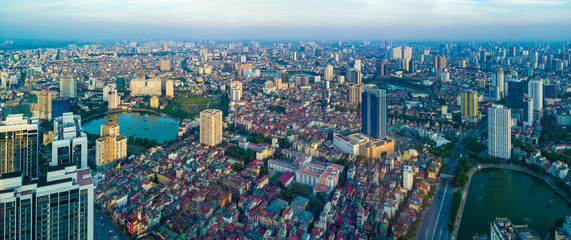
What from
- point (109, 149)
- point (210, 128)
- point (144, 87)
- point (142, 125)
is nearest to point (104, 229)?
point (109, 149)

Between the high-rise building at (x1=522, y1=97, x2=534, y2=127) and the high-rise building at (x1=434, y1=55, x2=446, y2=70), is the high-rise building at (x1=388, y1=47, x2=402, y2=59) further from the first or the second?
the high-rise building at (x1=522, y1=97, x2=534, y2=127)

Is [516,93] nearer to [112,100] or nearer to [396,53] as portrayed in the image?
[112,100]

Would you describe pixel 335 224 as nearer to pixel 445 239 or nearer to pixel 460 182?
pixel 445 239

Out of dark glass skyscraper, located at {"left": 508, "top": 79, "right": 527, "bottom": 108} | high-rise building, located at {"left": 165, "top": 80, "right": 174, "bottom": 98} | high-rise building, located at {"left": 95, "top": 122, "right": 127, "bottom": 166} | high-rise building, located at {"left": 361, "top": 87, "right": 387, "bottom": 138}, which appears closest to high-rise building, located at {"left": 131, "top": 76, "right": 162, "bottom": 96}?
high-rise building, located at {"left": 165, "top": 80, "right": 174, "bottom": 98}

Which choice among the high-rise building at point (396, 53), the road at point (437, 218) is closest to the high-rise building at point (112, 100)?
the road at point (437, 218)

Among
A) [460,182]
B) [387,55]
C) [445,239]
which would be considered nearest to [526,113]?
[460,182]
